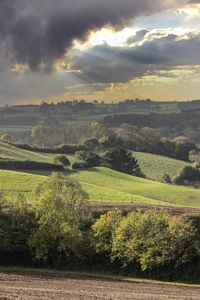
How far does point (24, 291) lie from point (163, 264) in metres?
34.1

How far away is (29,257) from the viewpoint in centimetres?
8475

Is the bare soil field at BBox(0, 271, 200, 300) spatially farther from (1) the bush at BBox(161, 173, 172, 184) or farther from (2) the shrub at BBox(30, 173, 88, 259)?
(1) the bush at BBox(161, 173, 172, 184)

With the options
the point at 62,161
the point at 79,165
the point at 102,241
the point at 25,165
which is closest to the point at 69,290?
the point at 102,241

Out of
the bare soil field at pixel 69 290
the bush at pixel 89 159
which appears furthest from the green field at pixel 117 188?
the bare soil field at pixel 69 290

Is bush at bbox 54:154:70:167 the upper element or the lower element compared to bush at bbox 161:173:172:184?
upper

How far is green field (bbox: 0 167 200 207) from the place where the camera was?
428 feet

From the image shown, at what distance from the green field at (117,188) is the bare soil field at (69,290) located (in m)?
61.1

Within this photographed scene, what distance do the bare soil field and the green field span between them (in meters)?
61.1

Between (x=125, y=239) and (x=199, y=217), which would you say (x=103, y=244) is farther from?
(x=199, y=217)

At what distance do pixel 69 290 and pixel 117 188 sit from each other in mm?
100065

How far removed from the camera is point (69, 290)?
52938mm

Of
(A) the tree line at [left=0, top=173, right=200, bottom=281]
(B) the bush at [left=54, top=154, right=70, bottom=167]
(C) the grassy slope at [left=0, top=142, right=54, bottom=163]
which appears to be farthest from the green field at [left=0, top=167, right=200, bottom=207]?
(A) the tree line at [left=0, top=173, right=200, bottom=281]

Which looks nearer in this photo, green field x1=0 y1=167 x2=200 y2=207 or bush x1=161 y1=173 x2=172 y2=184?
green field x1=0 y1=167 x2=200 y2=207

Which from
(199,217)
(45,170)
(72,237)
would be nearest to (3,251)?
(72,237)
